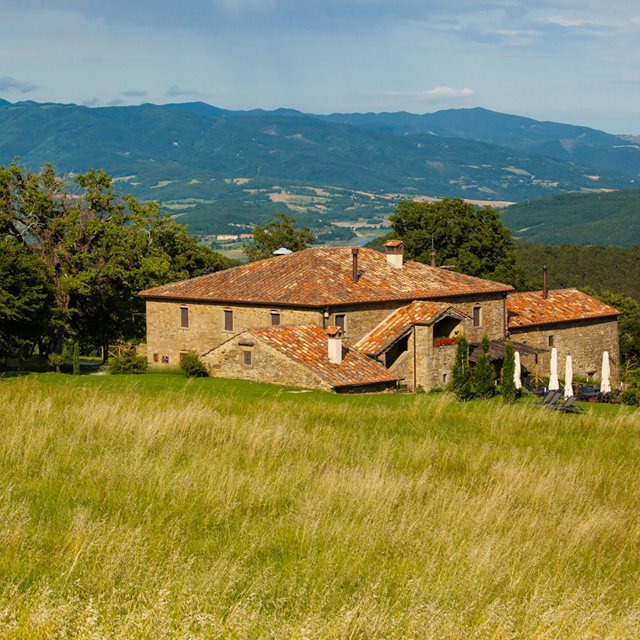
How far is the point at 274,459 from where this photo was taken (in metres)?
9.85

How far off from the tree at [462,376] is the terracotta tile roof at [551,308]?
10.6 metres

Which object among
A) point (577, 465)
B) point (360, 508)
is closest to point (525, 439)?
point (577, 465)

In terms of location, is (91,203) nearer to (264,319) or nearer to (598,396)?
(264,319)

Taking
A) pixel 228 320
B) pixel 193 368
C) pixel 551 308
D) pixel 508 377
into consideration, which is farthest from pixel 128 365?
pixel 551 308

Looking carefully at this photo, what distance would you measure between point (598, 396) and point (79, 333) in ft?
90.5

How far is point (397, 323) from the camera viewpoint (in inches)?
1346

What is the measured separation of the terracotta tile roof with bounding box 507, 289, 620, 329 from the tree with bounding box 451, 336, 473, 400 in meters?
10.6

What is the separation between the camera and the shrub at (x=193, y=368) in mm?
31312

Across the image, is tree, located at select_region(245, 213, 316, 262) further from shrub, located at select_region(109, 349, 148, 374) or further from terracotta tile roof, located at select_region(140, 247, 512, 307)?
shrub, located at select_region(109, 349, 148, 374)

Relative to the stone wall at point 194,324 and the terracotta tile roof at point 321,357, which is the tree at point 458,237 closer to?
the stone wall at point 194,324

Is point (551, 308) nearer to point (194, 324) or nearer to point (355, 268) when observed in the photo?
point (355, 268)

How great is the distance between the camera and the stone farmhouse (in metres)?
30.5

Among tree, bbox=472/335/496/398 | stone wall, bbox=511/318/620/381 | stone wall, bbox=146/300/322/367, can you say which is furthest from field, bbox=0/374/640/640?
stone wall, bbox=511/318/620/381

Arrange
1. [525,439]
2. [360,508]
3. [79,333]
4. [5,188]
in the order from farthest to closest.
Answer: [79,333]
[5,188]
[525,439]
[360,508]
